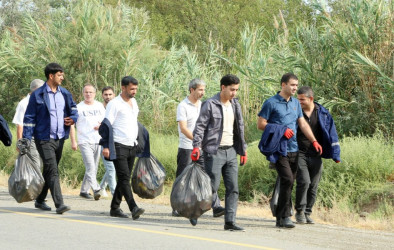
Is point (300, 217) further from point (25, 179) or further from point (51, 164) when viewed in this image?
point (25, 179)

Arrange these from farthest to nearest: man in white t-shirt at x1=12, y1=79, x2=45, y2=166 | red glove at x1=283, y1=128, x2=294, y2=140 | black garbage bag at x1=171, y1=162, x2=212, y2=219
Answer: man in white t-shirt at x1=12, y1=79, x2=45, y2=166
red glove at x1=283, y1=128, x2=294, y2=140
black garbage bag at x1=171, y1=162, x2=212, y2=219

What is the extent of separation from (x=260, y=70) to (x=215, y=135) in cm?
796

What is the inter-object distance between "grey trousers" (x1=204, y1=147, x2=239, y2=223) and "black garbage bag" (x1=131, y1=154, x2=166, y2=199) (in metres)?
1.34

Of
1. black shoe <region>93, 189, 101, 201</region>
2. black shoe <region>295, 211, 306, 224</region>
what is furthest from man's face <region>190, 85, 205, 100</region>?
black shoe <region>93, 189, 101, 201</region>

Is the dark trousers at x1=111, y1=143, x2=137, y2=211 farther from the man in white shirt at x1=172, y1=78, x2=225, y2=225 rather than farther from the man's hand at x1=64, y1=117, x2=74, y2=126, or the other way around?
the man's hand at x1=64, y1=117, x2=74, y2=126

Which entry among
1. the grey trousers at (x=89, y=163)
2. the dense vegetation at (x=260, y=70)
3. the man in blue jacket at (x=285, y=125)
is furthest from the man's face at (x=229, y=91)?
the grey trousers at (x=89, y=163)

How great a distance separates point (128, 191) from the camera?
1102 centimetres

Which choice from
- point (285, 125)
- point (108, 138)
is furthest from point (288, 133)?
point (108, 138)

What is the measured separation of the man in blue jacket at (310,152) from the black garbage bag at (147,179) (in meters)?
1.93

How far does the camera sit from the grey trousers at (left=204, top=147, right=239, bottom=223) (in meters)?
10.1

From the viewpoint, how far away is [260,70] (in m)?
17.9

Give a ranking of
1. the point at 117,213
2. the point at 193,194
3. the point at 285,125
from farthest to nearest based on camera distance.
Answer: the point at 117,213 → the point at 285,125 → the point at 193,194

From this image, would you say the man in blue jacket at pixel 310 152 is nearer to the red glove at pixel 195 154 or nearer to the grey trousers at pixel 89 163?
the red glove at pixel 195 154

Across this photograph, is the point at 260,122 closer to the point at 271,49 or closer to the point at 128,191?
the point at 128,191
